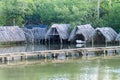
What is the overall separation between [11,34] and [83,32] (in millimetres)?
8640

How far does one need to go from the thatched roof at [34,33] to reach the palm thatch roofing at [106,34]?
7084mm

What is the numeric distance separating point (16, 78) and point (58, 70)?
4.53 m

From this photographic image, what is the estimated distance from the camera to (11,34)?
51.8 meters

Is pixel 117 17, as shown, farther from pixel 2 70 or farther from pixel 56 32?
pixel 2 70

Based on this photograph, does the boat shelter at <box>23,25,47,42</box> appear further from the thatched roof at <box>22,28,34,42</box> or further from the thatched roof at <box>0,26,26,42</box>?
the thatched roof at <box>0,26,26,42</box>

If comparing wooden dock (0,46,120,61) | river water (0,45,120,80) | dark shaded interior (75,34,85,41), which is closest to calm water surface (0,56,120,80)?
river water (0,45,120,80)

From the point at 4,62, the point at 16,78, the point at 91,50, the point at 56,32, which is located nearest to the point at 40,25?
the point at 56,32

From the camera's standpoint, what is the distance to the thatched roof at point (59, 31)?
52281mm

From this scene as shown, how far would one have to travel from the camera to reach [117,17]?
176ft

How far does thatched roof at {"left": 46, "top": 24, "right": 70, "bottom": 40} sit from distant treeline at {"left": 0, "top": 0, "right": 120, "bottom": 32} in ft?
4.31

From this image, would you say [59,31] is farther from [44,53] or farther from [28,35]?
[44,53]

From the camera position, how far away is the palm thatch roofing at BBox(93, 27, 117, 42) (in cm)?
5008

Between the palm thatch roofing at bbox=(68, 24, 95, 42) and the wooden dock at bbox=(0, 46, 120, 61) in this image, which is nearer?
the wooden dock at bbox=(0, 46, 120, 61)

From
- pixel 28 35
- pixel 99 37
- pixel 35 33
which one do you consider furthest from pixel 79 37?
pixel 28 35
